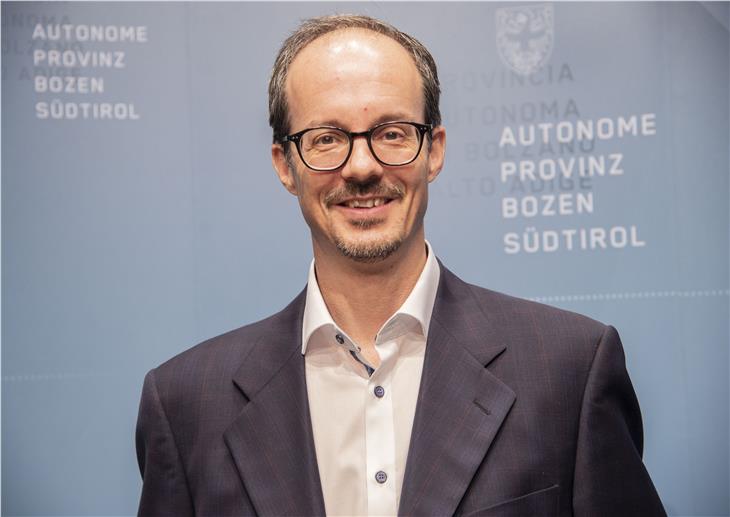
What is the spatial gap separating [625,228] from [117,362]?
5.52 feet

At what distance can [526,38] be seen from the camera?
278cm

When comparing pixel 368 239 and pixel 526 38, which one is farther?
pixel 526 38

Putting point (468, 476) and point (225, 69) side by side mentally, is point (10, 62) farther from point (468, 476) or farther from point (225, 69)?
point (468, 476)

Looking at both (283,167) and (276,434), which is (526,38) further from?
(276,434)

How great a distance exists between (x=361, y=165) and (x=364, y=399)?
452 millimetres

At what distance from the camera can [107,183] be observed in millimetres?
2752

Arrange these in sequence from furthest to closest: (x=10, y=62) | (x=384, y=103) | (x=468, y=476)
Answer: (x=10, y=62)
(x=384, y=103)
(x=468, y=476)

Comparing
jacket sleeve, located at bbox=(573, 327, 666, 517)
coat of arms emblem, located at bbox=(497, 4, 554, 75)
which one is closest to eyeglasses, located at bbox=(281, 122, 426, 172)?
jacket sleeve, located at bbox=(573, 327, 666, 517)

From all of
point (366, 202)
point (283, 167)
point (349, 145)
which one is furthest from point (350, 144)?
point (283, 167)

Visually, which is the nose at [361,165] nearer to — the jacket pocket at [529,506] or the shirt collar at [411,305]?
the shirt collar at [411,305]

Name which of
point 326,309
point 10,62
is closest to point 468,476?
point 326,309

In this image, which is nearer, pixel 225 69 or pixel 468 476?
pixel 468 476

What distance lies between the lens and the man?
1.56 metres

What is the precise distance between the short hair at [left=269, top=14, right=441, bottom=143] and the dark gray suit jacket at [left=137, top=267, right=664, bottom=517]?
400 millimetres
